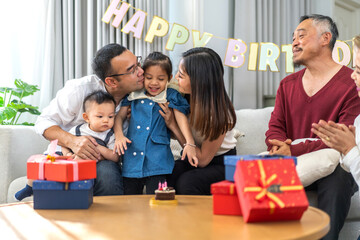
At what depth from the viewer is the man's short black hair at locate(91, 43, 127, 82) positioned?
7.29 ft

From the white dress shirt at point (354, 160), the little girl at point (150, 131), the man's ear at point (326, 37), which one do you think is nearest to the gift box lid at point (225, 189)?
the white dress shirt at point (354, 160)

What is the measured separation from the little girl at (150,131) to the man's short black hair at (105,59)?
176mm

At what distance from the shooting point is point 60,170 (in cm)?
129

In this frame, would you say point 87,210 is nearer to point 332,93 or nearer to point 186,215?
point 186,215

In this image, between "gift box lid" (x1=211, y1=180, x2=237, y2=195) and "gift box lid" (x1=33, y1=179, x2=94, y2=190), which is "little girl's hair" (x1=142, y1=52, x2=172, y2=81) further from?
"gift box lid" (x1=211, y1=180, x2=237, y2=195)

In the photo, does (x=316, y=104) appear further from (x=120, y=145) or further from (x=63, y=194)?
(x=63, y=194)

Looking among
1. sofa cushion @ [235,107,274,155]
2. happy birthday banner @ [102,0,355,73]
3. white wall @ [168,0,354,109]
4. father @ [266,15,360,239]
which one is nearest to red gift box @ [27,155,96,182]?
father @ [266,15,360,239]

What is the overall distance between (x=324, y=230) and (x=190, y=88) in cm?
124

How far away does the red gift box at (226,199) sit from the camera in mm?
1147

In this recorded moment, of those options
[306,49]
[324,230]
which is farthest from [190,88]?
[324,230]

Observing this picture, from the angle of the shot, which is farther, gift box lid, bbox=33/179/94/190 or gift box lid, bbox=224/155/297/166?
gift box lid, bbox=33/179/94/190

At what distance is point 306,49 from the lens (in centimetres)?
238

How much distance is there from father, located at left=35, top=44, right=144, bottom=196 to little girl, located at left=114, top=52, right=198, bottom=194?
6 centimetres

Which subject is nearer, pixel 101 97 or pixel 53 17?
pixel 101 97
